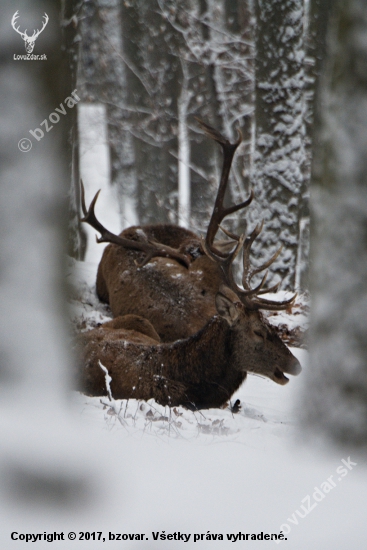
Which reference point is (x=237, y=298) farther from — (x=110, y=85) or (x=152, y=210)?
(x=110, y=85)

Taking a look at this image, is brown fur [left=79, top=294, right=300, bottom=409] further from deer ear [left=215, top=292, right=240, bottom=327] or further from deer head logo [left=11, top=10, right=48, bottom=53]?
deer head logo [left=11, top=10, right=48, bottom=53]

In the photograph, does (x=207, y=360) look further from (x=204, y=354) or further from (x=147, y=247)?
(x=147, y=247)

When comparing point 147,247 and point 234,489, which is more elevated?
point 147,247

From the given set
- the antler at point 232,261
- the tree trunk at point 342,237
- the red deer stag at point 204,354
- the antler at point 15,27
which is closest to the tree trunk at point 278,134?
the antler at point 232,261

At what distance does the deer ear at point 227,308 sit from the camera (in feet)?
16.5

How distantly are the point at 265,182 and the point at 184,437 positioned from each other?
17.3ft

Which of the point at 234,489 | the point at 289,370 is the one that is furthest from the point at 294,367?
the point at 234,489

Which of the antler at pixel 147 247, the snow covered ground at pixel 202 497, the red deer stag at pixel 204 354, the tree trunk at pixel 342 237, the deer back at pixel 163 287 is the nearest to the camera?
→ the snow covered ground at pixel 202 497

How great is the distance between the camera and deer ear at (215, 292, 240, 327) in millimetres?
5043

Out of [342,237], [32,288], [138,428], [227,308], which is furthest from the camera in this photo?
[227,308]

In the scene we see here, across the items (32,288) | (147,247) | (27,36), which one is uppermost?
(27,36)

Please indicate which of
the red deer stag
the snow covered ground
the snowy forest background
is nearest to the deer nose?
the red deer stag

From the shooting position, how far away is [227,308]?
507 centimetres

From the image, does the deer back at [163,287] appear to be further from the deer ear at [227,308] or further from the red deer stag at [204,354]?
the deer ear at [227,308]
